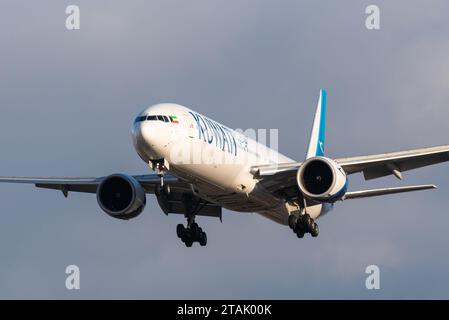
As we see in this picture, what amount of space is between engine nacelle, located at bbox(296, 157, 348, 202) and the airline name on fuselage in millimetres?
2991

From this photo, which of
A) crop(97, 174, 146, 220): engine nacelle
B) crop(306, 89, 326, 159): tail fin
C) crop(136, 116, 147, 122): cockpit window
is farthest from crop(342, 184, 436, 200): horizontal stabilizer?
crop(136, 116, 147, 122): cockpit window

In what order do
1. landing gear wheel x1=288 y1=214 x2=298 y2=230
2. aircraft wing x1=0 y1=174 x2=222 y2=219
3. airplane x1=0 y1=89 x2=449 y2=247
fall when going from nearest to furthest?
airplane x1=0 y1=89 x2=449 y2=247 < landing gear wheel x1=288 y1=214 x2=298 y2=230 < aircraft wing x1=0 y1=174 x2=222 y2=219

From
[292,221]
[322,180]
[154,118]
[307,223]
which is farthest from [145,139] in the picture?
[307,223]

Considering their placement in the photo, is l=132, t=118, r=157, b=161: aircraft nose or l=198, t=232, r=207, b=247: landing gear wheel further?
l=198, t=232, r=207, b=247: landing gear wheel

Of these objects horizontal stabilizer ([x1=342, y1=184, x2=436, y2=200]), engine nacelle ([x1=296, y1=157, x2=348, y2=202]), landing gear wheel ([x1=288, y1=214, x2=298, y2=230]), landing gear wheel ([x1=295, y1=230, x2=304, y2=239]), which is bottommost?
landing gear wheel ([x1=295, y1=230, x2=304, y2=239])

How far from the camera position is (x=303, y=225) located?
45.7 meters

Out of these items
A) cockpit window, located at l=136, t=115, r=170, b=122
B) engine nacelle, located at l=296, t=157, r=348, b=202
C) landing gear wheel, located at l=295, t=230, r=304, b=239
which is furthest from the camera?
landing gear wheel, located at l=295, t=230, r=304, b=239

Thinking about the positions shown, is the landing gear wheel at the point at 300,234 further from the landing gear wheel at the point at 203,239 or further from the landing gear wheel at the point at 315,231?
the landing gear wheel at the point at 203,239

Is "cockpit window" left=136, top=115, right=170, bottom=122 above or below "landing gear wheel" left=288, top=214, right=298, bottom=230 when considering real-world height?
above

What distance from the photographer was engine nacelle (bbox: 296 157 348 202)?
43250 mm

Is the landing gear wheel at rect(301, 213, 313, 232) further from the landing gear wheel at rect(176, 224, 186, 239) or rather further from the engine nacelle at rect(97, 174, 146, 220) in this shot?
the engine nacelle at rect(97, 174, 146, 220)

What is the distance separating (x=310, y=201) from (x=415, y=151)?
5657mm

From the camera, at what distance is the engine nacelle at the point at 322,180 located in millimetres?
43250

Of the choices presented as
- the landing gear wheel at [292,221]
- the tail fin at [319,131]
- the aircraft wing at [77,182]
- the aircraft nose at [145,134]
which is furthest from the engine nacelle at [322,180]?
the tail fin at [319,131]
